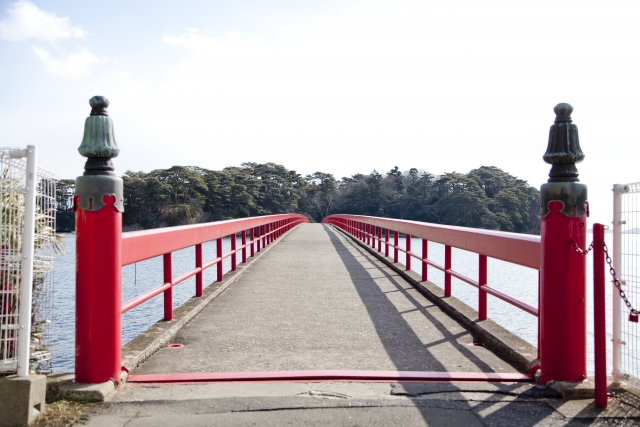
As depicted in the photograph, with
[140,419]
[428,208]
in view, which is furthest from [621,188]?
[428,208]

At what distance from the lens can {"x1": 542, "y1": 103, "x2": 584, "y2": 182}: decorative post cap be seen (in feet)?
9.97

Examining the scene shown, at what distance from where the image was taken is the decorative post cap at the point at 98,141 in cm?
295

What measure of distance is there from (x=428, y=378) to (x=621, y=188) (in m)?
1.61

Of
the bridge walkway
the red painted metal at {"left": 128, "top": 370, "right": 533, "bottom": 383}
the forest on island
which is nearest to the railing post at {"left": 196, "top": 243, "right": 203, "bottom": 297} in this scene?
the bridge walkway

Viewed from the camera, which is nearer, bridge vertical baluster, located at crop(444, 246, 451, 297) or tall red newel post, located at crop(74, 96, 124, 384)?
tall red newel post, located at crop(74, 96, 124, 384)

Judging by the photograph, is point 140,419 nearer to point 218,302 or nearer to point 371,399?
point 371,399

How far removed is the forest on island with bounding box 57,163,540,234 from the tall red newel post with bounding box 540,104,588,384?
60465 millimetres

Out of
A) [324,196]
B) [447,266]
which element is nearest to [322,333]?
[447,266]

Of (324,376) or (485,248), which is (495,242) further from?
(324,376)

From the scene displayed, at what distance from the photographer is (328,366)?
3514 millimetres

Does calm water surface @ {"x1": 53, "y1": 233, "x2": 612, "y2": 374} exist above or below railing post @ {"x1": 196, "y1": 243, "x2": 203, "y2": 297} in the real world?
below

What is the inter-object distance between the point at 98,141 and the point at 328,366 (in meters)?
2.06

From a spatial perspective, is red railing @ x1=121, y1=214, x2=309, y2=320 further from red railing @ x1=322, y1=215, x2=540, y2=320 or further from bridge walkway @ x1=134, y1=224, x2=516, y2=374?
red railing @ x1=322, y1=215, x2=540, y2=320

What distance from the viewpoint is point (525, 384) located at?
10.3 ft
